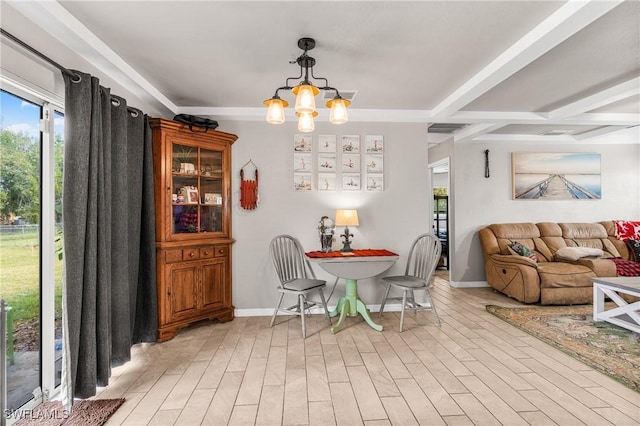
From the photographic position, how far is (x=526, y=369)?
93.1 inches

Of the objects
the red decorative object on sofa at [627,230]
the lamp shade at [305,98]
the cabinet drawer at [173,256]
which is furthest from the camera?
the red decorative object on sofa at [627,230]

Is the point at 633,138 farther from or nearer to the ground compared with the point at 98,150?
farther from the ground

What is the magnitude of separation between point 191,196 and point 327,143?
1541 millimetres

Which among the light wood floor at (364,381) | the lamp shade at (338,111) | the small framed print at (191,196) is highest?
the lamp shade at (338,111)

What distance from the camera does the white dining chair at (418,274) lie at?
3227mm

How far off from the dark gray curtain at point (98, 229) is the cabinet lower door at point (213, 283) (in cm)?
63

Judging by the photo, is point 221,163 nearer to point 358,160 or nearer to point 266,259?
point 266,259

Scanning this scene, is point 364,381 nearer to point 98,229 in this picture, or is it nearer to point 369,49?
point 98,229

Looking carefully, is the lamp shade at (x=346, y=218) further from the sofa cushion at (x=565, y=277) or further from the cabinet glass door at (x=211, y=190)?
the sofa cushion at (x=565, y=277)

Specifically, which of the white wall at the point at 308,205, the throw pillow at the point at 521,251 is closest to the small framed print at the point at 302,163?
the white wall at the point at 308,205

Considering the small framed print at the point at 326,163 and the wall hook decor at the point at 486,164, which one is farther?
the wall hook decor at the point at 486,164

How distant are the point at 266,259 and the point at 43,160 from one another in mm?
2159

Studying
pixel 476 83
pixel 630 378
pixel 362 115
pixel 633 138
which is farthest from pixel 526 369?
pixel 633 138

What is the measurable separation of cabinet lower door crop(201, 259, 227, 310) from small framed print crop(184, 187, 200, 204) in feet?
2.05
